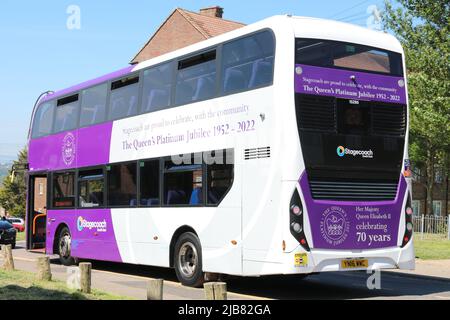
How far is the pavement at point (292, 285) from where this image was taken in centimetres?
1201

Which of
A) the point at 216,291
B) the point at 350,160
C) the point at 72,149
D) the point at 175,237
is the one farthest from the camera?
the point at 72,149

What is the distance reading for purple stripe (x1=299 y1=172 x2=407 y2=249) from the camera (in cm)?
1075

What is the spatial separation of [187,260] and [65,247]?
612 centimetres

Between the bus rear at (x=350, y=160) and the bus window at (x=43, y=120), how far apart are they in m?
9.81

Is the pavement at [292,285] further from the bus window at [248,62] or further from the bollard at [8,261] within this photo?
the bus window at [248,62]

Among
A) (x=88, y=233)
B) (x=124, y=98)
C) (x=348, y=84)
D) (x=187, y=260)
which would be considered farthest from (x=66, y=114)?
(x=348, y=84)

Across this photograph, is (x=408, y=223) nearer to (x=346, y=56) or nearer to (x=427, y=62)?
(x=346, y=56)

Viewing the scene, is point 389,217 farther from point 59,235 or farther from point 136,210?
point 59,235

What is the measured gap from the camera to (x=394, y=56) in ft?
39.9

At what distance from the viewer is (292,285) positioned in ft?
45.6

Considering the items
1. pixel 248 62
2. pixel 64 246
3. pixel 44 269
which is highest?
pixel 248 62

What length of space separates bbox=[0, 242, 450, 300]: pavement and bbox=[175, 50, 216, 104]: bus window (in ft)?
11.8

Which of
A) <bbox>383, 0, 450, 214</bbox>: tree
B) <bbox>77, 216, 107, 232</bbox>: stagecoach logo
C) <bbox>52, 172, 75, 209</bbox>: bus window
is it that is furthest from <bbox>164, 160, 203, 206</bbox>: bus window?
<bbox>383, 0, 450, 214</bbox>: tree
